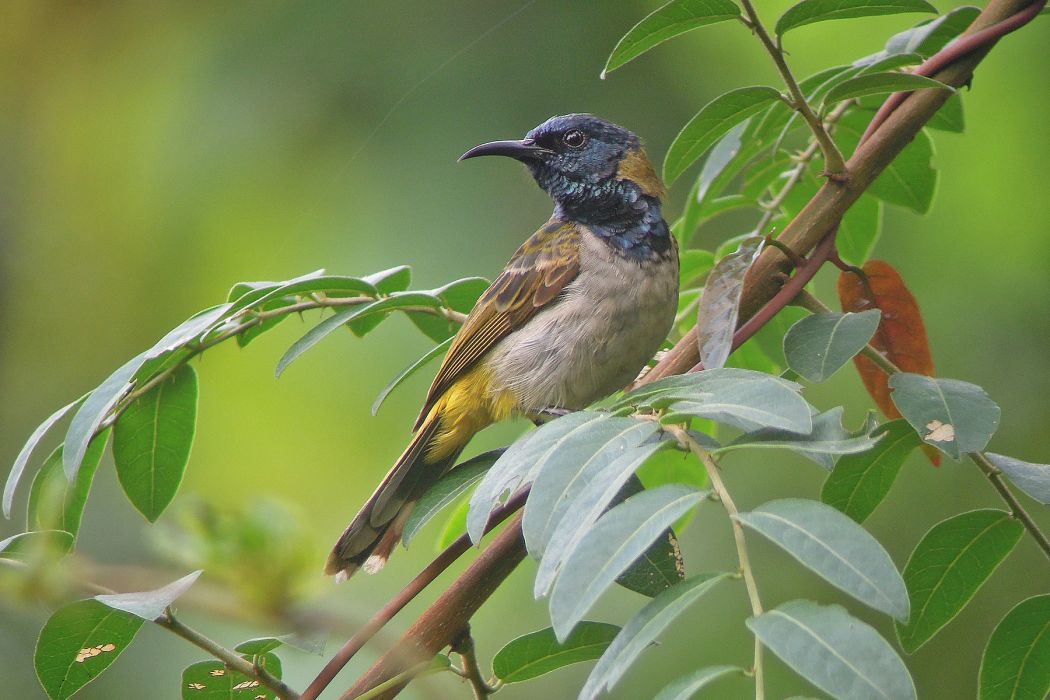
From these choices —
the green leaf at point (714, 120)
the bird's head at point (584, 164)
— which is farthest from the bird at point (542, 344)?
the green leaf at point (714, 120)

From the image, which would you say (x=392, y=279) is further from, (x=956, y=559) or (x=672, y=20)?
(x=956, y=559)

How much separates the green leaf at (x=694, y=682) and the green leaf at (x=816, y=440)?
0.36 m

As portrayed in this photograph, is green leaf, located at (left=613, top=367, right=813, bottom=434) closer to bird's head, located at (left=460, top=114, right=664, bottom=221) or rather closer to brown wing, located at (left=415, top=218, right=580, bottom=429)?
brown wing, located at (left=415, top=218, right=580, bottom=429)

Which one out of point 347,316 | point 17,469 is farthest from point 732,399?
point 17,469

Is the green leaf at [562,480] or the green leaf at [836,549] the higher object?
the green leaf at [562,480]

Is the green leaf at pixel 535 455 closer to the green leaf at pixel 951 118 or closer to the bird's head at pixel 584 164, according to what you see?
the green leaf at pixel 951 118

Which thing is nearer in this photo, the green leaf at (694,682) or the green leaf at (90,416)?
the green leaf at (694,682)

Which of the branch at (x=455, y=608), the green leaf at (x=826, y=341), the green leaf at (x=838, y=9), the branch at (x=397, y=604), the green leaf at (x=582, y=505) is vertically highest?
the green leaf at (x=838, y=9)

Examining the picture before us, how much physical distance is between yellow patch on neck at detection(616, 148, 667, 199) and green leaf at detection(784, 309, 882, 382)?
1.56m

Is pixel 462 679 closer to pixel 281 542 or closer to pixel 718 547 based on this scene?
pixel 281 542

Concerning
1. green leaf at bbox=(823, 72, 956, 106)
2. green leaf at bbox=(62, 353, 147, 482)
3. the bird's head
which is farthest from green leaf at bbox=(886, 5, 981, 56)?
green leaf at bbox=(62, 353, 147, 482)

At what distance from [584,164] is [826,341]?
1.75 m

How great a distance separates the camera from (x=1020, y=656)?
1.92 meters

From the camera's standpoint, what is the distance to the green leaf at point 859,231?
2.89 meters
